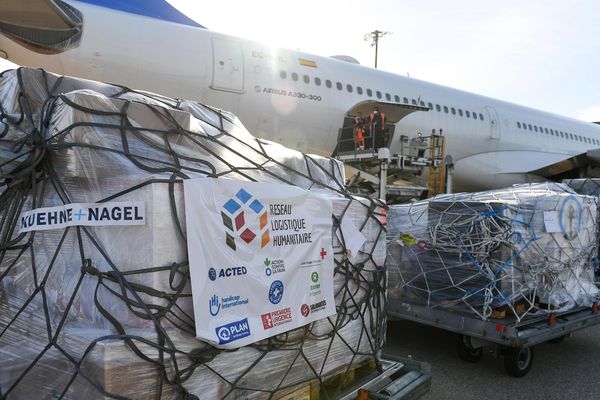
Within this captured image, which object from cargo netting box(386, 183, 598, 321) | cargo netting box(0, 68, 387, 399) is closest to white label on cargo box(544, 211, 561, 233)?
cargo netting box(386, 183, 598, 321)

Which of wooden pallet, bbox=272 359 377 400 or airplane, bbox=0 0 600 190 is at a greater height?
airplane, bbox=0 0 600 190

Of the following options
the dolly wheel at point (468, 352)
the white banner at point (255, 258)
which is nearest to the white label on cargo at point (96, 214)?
the white banner at point (255, 258)

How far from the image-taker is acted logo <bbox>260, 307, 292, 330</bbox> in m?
2.24

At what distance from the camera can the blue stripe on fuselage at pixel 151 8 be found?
28.1 ft

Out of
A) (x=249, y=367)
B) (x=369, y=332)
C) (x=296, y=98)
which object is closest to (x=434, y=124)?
(x=296, y=98)

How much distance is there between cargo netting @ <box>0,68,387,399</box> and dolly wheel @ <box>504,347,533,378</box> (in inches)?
119

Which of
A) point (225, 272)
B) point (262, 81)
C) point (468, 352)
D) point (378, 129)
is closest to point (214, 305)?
point (225, 272)

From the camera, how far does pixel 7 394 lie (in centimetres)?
211

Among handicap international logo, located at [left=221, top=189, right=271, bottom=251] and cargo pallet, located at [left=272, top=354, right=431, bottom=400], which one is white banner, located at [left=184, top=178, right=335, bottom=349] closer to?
handicap international logo, located at [left=221, top=189, right=271, bottom=251]

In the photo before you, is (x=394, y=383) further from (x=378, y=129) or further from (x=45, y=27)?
(x=378, y=129)

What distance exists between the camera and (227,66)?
9133 millimetres

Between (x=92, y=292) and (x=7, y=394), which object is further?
(x=7, y=394)

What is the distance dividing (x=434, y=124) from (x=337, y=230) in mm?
10590

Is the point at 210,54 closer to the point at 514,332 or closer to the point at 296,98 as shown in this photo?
the point at 296,98
